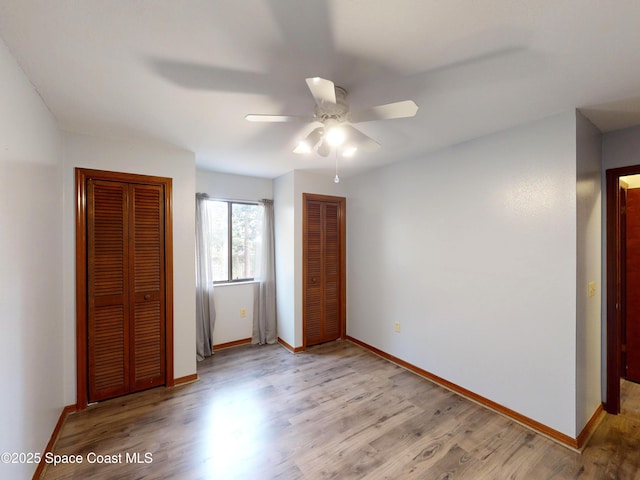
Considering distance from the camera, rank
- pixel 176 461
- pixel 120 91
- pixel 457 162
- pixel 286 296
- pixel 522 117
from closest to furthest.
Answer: pixel 120 91
pixel 176 461
pixel 522 117
pixel 457 162
pixel 286 296

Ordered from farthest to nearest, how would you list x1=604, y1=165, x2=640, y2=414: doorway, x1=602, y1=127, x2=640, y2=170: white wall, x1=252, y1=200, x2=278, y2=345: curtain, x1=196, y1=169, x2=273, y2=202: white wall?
1. x1=252, y1=200, x2=278, y2=345: curtain
2. x1=196, y1=169, x2=273, y2=202: white wall
3. x1=604, y1=165, x2=640, y2=414: doorway
4. x1=602, y1=127, x2=640, y2=170: white wall

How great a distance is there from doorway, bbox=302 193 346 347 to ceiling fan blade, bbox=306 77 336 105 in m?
2.28

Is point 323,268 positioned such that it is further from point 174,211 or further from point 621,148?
point 621,148

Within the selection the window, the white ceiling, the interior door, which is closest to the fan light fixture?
the white ceiling

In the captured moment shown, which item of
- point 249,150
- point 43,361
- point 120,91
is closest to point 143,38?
point 120,91

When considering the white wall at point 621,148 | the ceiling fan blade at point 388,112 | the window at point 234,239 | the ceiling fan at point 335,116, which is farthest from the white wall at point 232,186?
the white wall at point 621,148

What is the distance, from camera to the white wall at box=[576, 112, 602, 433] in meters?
1.96

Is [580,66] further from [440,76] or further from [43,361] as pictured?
[43,361]

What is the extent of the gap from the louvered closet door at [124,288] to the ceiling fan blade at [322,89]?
2081mm

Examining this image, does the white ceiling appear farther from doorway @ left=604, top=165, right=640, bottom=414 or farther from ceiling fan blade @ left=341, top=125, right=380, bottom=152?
doorway @ left=604, top=165, right=640, bottom=414

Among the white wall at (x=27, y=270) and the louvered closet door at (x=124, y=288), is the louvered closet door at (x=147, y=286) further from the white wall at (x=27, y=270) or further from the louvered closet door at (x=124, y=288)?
the white wall at (x=27, y=270)

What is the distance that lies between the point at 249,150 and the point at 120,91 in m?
1.18

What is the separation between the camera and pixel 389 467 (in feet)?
5.90

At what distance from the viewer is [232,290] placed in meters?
3.81
